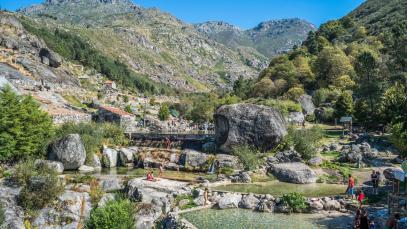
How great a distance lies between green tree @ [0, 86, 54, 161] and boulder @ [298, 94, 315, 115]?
47.0 meters

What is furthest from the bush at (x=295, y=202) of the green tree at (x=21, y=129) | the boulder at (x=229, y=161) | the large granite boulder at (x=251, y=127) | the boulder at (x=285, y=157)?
the green tree at (x=21, y=129)

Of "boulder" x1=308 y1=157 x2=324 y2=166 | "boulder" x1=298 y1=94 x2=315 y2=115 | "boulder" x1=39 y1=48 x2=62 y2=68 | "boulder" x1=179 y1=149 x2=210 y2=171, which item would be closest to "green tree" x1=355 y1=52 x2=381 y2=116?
"boulder" x1=298 y1=94 x2=315 y2=115

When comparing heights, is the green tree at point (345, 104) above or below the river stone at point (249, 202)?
above

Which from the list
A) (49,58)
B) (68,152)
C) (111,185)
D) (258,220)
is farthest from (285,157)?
(49,58)

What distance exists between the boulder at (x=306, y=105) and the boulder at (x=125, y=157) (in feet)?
125

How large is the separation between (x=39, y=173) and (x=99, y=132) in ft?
67.1

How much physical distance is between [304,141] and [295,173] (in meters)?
8.49

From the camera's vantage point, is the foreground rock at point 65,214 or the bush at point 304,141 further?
the bush at point 304,141

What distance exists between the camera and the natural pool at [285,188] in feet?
103

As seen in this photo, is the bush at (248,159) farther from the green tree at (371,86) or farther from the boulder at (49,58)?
the boulder at (49,58)

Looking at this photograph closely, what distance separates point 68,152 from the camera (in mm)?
44219

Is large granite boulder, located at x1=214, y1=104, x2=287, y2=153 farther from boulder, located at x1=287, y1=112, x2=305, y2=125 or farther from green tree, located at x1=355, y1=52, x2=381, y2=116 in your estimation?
boulder, located at x1=287, y1=112, x2=305, y2=125

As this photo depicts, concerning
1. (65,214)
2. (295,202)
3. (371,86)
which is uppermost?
(371,86)

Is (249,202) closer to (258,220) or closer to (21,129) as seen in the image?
(258,220)
